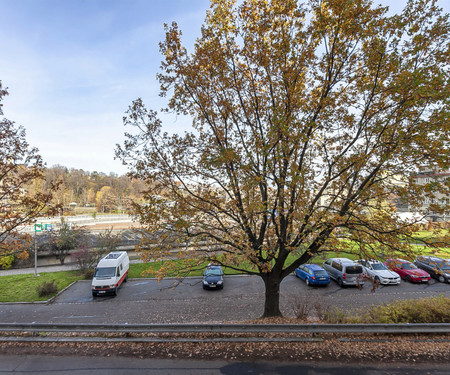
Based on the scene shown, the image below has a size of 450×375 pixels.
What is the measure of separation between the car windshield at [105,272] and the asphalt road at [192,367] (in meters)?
11.6

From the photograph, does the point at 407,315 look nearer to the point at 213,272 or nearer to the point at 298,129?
the point at 298,129

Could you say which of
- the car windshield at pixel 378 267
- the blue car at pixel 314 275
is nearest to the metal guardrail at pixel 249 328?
the blue car at pixel 314 275

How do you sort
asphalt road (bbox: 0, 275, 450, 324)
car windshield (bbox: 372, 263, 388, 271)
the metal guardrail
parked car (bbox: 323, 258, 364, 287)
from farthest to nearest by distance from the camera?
car windshield (bbox: 372, 263, 388, 271), parked car (bbox: 323, 258, 364, 287), asphalt road (bbox: 0, 275, 450, 324), the metal guardrail

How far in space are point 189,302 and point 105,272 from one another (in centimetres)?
649

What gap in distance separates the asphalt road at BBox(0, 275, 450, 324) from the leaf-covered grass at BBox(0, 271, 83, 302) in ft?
2.80

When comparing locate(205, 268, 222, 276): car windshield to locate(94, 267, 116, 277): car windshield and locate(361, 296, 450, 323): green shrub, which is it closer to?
locate(94, 267, 116, 277): car windshield

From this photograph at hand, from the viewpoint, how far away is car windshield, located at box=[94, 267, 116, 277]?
16.8 m

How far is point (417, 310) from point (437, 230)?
300 centimetres

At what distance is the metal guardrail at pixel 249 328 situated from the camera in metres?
6.52

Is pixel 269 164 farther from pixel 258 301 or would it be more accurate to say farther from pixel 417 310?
pixel 258 301

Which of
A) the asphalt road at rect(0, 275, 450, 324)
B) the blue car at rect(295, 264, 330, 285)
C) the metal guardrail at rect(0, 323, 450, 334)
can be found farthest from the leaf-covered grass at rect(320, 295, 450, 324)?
the blue car at rect(295, 264, 330, 285)

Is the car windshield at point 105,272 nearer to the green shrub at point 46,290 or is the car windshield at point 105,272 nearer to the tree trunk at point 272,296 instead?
the green shrub at point 46,290

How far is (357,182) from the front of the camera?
8.45m

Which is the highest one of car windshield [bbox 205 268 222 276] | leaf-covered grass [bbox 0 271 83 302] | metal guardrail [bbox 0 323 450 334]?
metal guardrail [bbox 0 323 450 334]
